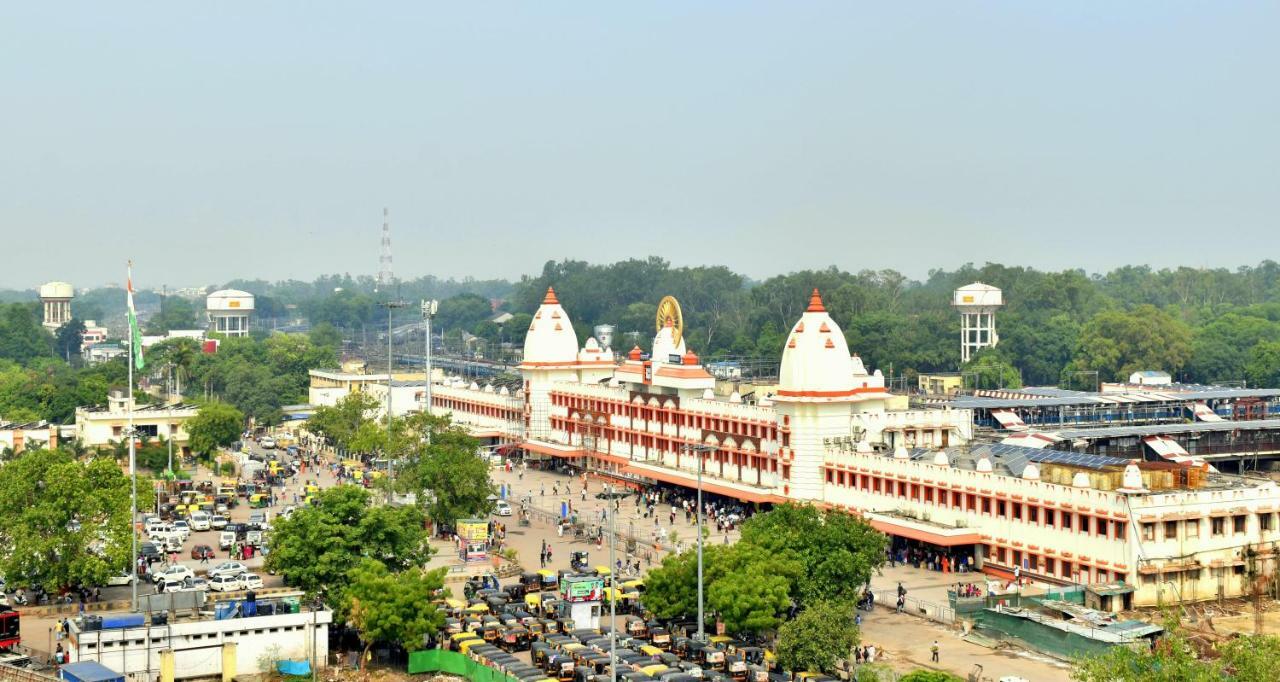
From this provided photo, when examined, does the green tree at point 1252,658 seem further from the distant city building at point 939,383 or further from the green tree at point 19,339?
the green tree at point 19,339

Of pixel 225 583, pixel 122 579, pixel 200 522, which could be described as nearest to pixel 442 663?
pixel 225 583

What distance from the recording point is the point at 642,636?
171 feet

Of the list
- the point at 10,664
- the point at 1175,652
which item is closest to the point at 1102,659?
the point at 1175,652

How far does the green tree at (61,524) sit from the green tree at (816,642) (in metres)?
26.0

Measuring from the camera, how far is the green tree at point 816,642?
47.0m

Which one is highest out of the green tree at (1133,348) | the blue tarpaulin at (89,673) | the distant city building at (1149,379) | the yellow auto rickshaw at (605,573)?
the green tree at (1133,348)

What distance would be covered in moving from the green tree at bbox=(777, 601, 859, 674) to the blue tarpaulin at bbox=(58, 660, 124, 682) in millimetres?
19578

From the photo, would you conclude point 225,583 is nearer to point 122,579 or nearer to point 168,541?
point 122,579

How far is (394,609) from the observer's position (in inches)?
1982

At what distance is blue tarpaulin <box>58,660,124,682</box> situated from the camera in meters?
44.9

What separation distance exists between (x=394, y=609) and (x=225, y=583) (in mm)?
11937

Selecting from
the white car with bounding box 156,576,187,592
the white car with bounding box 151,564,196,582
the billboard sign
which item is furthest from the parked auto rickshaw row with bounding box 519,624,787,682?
the white car with bounding box 151,564,196,582

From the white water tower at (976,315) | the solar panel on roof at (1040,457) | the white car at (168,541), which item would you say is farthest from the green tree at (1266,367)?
the white car at (168,541)

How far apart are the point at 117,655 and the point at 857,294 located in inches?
5273
